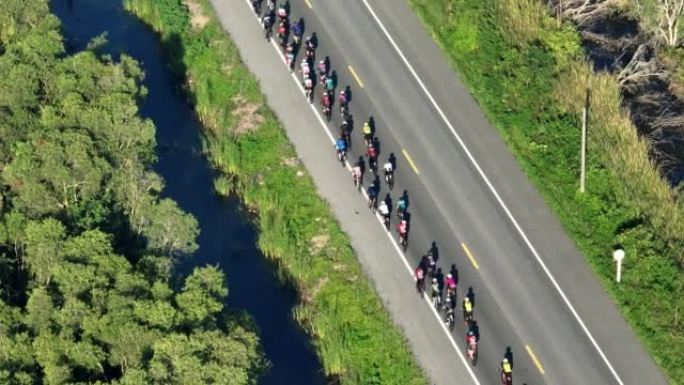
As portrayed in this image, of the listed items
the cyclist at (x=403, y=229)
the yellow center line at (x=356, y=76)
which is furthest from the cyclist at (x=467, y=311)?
the yellow center line at (x=356, y=76)

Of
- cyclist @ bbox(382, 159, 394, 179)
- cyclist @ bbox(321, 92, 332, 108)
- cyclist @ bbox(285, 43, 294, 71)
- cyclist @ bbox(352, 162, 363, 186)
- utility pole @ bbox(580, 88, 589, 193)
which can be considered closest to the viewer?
utility pole @ bbox(580, 88, 589, 193)

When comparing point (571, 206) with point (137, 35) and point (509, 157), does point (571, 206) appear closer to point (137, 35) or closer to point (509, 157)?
point (509, 157)

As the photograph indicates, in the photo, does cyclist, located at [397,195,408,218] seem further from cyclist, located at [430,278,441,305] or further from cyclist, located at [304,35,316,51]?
cyclist, located at [304,35,316,51]

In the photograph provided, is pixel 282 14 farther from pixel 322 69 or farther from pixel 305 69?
pixel 322 69

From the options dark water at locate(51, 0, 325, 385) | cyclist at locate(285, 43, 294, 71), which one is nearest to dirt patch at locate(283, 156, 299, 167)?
dark water at locate(51, 0, 325, 385)

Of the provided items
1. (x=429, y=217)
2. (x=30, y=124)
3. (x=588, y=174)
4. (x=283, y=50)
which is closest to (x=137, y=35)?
(x=283, y=50)

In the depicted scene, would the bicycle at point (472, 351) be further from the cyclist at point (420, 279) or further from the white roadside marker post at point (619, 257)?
the white roadside marker post at point (619, 257)
